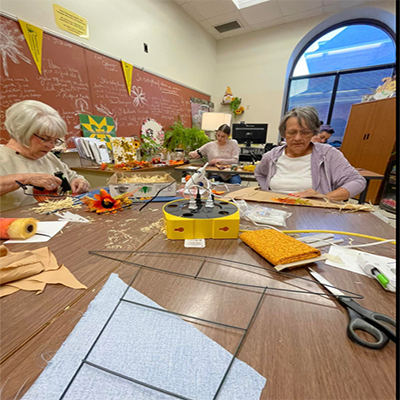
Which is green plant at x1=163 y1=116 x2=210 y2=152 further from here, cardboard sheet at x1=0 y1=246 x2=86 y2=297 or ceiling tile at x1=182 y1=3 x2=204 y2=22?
cardboard sheet at x1=0 y1=246 x2=86 y2=297

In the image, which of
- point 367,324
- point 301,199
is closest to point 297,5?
point 301,199

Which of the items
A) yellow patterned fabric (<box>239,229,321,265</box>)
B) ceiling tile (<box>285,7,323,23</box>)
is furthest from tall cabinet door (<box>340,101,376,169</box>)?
yellow patterned fabric (<box>239,229,321,265</box>)

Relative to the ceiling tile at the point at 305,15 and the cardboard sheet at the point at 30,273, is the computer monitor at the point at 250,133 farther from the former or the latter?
the cardboard sheet at the point at 30,273

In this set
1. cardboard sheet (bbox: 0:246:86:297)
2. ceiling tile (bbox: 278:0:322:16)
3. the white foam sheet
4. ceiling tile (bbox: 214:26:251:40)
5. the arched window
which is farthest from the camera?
ceiling tile (bbox: 214:26:251:40)

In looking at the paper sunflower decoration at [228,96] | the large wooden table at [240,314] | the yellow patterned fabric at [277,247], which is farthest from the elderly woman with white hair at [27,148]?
the paper sunflower decoration at [228,96]

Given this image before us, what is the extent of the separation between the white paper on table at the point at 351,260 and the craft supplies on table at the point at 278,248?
0.07m

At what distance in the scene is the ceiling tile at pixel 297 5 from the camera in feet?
10.5

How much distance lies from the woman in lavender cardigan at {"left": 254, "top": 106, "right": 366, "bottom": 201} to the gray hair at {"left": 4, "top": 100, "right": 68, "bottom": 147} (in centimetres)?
144

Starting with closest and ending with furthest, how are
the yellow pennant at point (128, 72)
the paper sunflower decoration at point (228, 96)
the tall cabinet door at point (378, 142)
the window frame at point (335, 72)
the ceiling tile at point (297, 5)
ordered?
the yellow pennant at point (128, 72)
the tall cabinet door at point (378, 142)
the ceiling tile at point (297, 5)
the window frame at point (335, 72)
the paper sunflower decoration at point (228, 96)

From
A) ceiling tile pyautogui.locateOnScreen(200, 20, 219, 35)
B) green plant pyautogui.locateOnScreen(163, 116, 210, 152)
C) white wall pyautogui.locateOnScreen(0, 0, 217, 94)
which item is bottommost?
green plant pyautogui.locateOnScreen(163, 116, 210, 152)

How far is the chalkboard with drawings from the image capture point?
5.39 ft

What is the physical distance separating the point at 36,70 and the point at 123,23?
4.36 feet

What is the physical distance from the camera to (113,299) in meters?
0.39

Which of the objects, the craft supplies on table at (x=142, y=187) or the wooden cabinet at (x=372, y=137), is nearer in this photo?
the craft supplies on table at (x=142, y=187)
